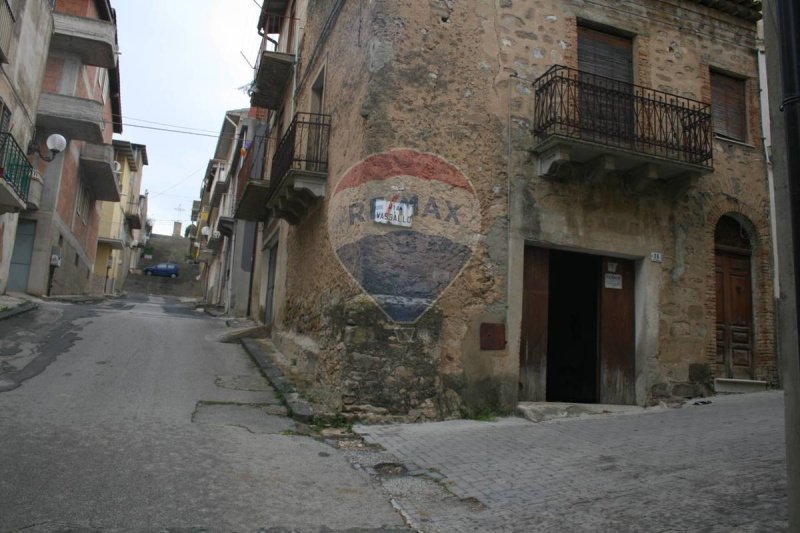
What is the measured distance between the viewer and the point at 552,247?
8.29 metres

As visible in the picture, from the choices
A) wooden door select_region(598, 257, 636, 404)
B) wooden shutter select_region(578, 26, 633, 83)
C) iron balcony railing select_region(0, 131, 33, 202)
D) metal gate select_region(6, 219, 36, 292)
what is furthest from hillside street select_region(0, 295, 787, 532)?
metal gate select_region(6, 219, 36, 292)

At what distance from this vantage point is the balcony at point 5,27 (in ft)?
38.7

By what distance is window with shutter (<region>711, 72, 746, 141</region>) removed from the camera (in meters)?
10.0

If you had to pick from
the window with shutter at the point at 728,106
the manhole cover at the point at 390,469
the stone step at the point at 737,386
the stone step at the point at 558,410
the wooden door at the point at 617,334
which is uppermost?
the window with shutter at the point at 728,106

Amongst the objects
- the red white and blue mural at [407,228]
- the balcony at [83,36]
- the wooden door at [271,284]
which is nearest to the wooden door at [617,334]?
the red white and blue mural at [407,228]

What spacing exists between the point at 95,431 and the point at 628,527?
4.86 meters

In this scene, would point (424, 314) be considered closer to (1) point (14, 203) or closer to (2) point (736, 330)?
(2) point (736, 330)

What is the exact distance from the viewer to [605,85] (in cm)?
877

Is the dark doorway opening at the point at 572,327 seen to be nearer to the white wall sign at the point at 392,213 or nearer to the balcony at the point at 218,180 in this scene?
the white wall sign at the point at 392,213

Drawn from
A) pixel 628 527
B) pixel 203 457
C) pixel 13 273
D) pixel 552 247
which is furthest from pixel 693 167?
pixel 13 273

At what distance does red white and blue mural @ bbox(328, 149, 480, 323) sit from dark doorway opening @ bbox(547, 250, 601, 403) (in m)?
2.88

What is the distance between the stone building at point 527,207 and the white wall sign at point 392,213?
29 mm

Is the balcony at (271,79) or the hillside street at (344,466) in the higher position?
the balcony at (271,79)

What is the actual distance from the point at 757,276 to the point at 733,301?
718 mm
